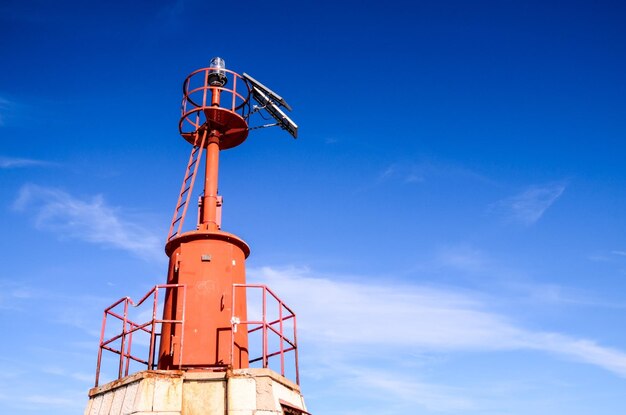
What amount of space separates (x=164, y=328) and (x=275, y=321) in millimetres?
2499

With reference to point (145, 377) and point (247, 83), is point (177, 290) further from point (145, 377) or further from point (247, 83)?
point (247, 83)

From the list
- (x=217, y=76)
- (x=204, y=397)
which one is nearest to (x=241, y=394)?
(x=204, y=397)

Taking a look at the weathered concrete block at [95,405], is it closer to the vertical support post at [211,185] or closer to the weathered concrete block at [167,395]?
the weathered concrete block at [167,395]

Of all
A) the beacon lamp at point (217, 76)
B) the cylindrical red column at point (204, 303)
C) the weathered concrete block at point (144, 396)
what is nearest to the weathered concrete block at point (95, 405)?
the cylindrical red column at point (204, 303)

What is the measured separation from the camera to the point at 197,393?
37.4ft

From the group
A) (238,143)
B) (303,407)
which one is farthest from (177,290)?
(238,143)

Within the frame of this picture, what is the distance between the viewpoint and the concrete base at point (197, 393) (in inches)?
439

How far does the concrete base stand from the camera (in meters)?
11.1

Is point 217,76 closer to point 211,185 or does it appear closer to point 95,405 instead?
point 211,185

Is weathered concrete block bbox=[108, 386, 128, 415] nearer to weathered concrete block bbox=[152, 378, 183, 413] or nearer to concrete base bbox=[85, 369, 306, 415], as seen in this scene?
concrete base bbox=[85, 369, 306, 415]

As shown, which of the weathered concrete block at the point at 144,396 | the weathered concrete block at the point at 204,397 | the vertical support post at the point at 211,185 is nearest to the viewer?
the weathered concrete block at the point at 144,396

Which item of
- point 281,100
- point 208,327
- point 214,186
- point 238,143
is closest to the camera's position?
point 208,327

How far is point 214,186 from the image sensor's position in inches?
596

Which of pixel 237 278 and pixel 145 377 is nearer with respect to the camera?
pixel 145 377
